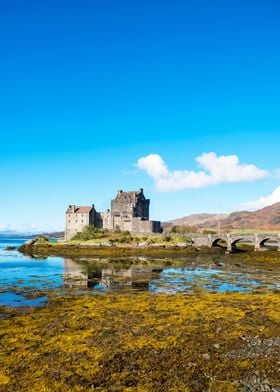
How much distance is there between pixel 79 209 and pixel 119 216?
49.5ft

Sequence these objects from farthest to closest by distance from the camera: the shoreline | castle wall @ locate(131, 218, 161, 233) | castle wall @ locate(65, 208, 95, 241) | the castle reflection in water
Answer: castle wall @ locate(65, 208, 95, 241) → castle wall @ locate(131, 218, 161, 233) → the shoreline → the castle reflection in water

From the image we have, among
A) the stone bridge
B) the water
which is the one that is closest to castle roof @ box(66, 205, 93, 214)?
the stone bridge

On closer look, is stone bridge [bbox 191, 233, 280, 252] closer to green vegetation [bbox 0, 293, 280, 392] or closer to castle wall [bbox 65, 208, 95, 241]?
castle wall [bbox 65, 208, 95, 241]

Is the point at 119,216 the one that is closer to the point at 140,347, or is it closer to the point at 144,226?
the point at 144,226

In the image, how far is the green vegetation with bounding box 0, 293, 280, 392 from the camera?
12.9 m

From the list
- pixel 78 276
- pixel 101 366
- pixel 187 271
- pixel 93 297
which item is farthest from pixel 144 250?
pixel 101 366

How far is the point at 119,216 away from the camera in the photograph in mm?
112750

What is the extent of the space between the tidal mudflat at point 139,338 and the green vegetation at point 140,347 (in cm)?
4

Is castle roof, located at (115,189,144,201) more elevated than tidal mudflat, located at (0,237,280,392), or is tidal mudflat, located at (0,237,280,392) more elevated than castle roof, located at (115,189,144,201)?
castle roof, located at (115,189,144,201)

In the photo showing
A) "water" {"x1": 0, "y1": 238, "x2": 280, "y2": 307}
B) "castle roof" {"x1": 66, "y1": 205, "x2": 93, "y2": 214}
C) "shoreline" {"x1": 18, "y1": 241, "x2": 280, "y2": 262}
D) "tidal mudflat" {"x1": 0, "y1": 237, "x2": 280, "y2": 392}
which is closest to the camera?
"tidal mudflat" {"x1": 0, "y1": 237, "x2": 280, "y2": 392}

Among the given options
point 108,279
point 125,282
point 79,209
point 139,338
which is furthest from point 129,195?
point 139,338

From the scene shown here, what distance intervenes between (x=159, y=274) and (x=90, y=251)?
36837mm

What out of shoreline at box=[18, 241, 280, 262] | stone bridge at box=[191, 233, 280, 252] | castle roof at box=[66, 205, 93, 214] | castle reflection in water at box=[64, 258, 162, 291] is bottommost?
castle reflection in water at box=[64, 258, 162, 291]

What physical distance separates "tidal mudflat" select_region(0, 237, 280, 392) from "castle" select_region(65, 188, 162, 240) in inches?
2824
